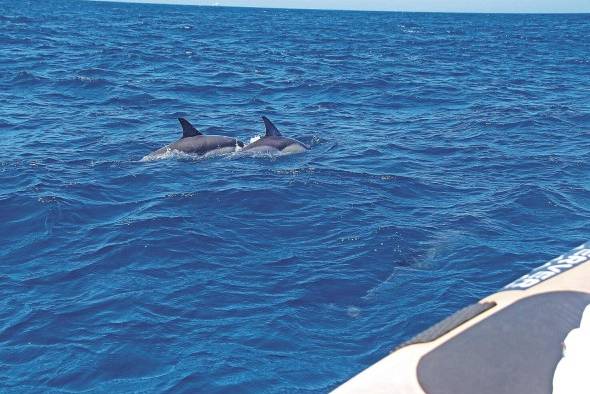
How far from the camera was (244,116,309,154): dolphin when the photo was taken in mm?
17984

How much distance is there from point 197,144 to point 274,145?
189cm

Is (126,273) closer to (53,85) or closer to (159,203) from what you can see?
(159,203)

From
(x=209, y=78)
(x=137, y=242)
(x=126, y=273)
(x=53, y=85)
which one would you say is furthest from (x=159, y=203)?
(x=209, y=78)

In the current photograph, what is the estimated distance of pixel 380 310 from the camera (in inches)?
366

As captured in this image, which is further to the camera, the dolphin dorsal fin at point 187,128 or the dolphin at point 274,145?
the dolphin at point 274,145

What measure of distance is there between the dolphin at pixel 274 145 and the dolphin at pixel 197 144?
0.52 metres

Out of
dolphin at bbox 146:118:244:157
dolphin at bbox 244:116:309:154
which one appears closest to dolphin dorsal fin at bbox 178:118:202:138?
dolphin at bbox 146:118:244:157

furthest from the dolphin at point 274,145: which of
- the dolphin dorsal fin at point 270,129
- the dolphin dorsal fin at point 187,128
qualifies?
the dolphin dorsal fin at point 187,128

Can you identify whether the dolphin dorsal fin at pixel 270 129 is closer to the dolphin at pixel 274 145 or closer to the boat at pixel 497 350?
the dolphin at pixel 274 145

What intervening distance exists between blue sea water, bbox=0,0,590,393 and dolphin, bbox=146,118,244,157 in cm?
54

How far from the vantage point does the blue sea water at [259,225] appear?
8.38m

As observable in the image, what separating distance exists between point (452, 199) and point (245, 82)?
1799cm

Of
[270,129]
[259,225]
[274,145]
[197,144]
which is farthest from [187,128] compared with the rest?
[259,225]

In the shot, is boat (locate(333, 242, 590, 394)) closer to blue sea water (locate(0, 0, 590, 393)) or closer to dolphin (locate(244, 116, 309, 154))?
blue sea water (locate(0, 0, 590, 393))
